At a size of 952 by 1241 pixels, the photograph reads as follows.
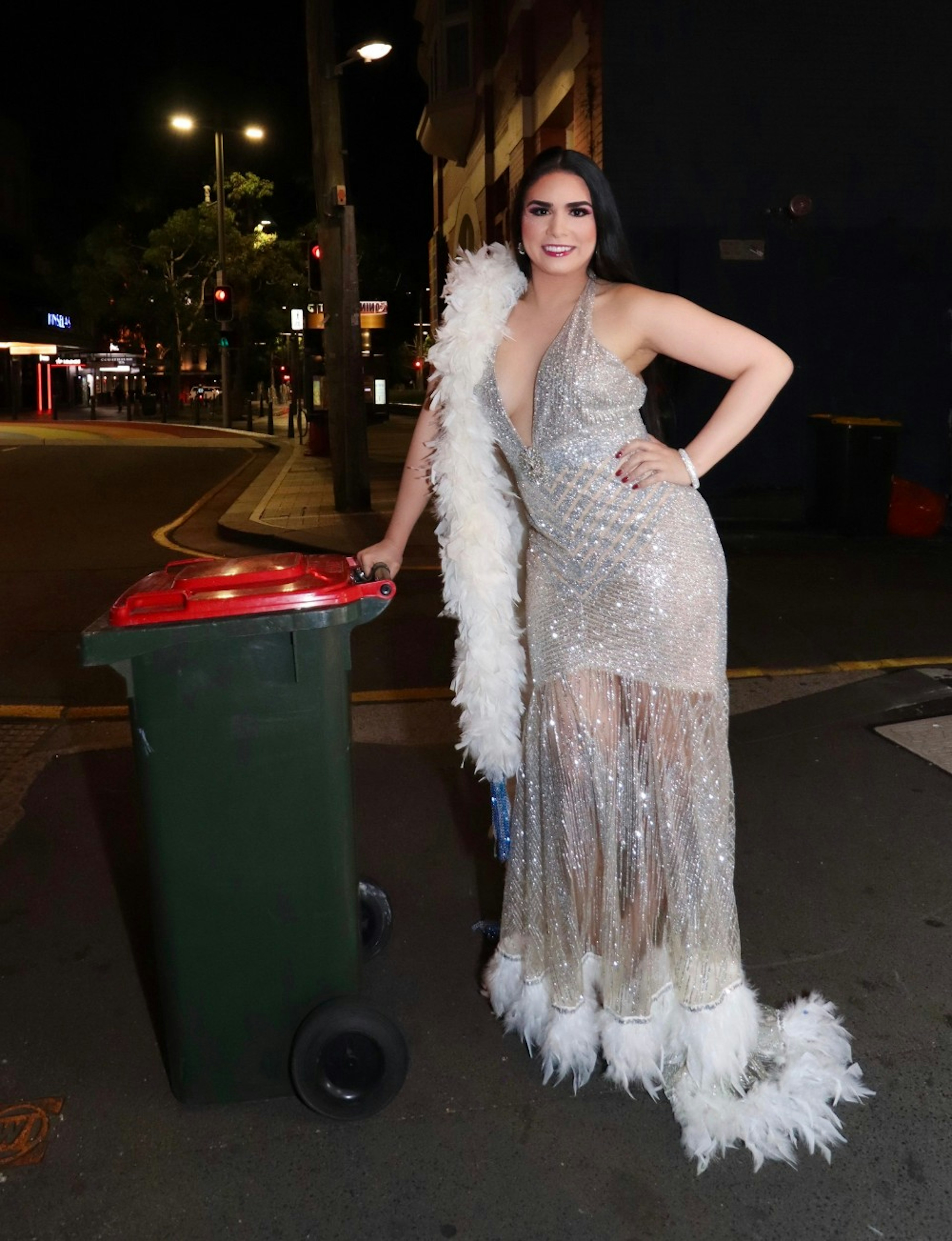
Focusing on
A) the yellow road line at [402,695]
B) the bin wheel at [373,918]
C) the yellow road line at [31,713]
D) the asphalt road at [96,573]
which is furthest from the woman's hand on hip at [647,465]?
the yellow road line at [31,713]

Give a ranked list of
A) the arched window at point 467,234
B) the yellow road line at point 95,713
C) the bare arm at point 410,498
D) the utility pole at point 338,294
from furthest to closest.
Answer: the arched window at point 467,234, the utility pole at point 338,294, the yellow road line at point 95,713, the bare arm at point 410,498

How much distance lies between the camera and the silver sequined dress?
2.55 metres

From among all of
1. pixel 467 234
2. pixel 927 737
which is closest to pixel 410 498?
pixel 927 737

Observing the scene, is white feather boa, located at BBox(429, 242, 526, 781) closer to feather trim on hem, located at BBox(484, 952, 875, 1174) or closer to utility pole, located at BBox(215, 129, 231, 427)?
feather trim on hem, located at BBox(484, 952, 875, 1174)

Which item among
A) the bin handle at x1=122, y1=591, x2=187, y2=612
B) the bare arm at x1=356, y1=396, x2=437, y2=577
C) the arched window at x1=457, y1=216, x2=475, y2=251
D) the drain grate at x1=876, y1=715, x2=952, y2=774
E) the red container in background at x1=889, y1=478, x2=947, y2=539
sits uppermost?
the arched window at x1=457, y1=216, x2=475, y2=251

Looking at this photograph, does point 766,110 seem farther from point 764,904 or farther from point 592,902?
point 592,902

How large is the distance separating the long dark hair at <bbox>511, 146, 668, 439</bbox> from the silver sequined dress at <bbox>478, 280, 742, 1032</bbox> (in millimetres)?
95

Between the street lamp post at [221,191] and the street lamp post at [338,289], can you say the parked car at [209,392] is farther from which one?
the street lamp post at [338,289]

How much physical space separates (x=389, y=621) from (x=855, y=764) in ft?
11.7

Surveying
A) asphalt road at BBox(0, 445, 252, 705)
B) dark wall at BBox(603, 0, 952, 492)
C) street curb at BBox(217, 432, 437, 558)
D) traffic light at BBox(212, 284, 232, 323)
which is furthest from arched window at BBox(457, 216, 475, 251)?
street curb at BBox(217, 432, 437, 558)

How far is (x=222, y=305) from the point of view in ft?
103

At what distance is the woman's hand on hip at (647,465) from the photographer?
2482mm

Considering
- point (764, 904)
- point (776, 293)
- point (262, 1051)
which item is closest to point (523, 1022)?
point (262, 1051)

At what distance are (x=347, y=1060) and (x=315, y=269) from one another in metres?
15.2
